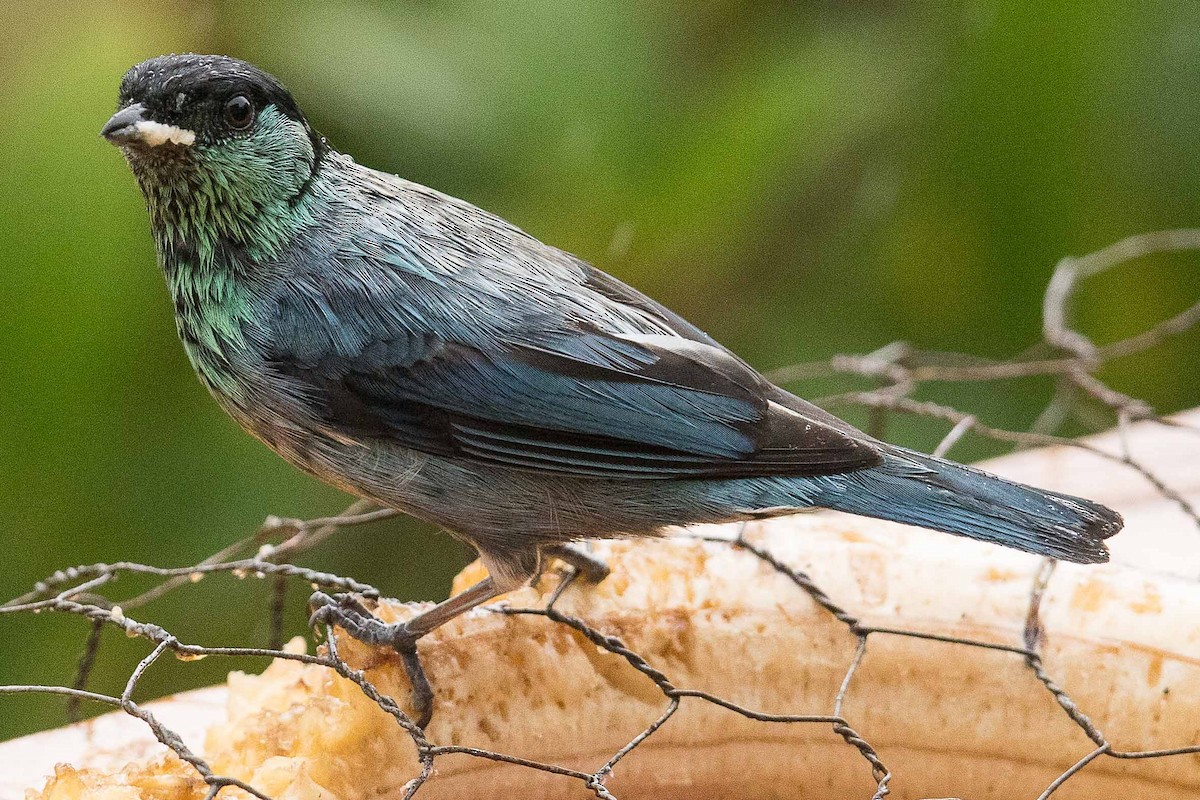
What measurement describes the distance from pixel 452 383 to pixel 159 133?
→ 1.58ft

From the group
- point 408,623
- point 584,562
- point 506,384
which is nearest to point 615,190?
point 584,562

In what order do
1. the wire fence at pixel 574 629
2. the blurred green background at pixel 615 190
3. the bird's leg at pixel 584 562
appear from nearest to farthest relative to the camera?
1. the wire fence at pixel 574 629
2. the bird's leg at pixel 584 562
3. the blurred green background at pixel 615 190

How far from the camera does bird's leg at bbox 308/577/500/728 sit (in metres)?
1.77

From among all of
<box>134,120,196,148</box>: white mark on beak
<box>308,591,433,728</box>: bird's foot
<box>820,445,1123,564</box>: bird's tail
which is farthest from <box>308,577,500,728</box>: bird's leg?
<box>134,120,196,148</box>: white mark on beak

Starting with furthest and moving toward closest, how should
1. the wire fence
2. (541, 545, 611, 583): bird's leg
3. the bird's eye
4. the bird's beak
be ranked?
(541, 545, 611, 583): bird's leg → the bird's eye → the bird's beak → the wire fence

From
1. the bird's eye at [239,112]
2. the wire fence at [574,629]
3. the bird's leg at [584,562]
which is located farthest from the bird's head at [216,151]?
the bird's leg at [584,562]

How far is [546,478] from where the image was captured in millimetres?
1820

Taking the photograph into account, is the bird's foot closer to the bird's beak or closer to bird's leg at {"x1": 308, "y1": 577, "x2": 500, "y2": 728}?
bird's leg at {"x1": 308, "y1": 577, "x2": 500, "y2": 728}

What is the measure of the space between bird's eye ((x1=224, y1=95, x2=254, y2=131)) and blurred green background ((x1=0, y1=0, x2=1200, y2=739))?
1.07m

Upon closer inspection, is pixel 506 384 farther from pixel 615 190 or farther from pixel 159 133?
pixel 615 190

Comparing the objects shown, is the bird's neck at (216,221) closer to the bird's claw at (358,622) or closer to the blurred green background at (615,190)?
the bird's claw at (358,622)

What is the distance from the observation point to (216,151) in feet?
5.88

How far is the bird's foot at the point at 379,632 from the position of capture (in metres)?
1.77

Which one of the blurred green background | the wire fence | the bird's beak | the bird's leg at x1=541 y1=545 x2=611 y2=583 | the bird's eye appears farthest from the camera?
the blurred green background
